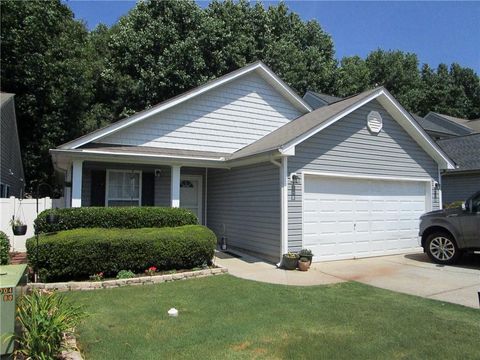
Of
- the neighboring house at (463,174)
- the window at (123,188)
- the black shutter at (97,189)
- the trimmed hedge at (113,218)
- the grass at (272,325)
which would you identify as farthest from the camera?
the neighboring house at (463,174)

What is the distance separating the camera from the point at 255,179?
1184 cm

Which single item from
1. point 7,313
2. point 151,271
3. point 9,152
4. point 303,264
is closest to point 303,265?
point 303,264

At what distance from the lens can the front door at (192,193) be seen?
14422 mm

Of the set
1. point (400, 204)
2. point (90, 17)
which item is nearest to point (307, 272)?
point (400, 204)

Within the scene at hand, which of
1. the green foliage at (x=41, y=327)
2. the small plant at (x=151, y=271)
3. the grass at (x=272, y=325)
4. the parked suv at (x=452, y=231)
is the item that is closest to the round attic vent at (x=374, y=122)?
the parked suv at (x=452, y=231)

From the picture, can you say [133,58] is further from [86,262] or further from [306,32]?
[86,262]

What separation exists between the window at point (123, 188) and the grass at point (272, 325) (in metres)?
5.44

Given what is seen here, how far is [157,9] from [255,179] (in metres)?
21.1

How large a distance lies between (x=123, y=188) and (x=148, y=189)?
0.80 meters

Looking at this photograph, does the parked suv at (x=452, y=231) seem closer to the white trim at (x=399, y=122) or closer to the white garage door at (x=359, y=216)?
the white garage door at (x=359, y=216)

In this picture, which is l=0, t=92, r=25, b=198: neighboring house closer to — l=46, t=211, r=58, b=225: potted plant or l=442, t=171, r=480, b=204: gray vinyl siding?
l=46, t=211, r=58, b=225: potted plant

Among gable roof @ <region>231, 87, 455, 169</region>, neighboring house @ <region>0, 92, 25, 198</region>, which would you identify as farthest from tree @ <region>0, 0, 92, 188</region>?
gable roof @ <region>231, 87, 455, 169</region>

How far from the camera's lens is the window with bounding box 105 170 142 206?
1278cm

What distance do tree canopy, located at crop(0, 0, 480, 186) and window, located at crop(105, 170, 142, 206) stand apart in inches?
453
